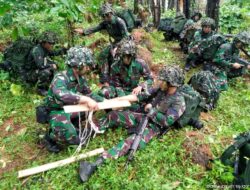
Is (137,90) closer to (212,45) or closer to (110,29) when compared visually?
(110,29)

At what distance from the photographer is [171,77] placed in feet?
17.4

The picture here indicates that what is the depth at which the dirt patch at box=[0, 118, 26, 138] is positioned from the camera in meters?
6.10

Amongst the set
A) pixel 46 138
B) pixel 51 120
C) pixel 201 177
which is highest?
pixel 51 120

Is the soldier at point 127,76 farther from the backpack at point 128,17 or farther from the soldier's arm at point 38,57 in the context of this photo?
the backpack at point 128,17

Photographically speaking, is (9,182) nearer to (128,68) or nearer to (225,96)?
(128,68)

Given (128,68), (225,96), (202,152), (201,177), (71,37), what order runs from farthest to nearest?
(71,37)
(225,96)
(128,68)
(202,152)
(201,177)

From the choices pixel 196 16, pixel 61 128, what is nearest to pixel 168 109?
pixel 61 128

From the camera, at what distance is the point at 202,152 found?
5.18 metres

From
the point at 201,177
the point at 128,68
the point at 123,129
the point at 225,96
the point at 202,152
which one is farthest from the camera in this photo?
the point at 225,96

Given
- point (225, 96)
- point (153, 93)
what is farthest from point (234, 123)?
point (153, 93)

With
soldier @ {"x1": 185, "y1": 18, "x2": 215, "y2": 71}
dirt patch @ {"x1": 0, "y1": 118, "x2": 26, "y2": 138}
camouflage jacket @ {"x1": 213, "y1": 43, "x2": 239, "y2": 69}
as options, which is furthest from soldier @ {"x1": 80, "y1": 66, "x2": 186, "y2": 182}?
soldier @ {"x1": 185, "y1": 18, "x2": 215, "y2": 71}

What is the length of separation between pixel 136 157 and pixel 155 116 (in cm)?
84

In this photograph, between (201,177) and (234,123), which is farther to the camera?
(234,123)

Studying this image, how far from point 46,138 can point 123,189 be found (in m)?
1.80
